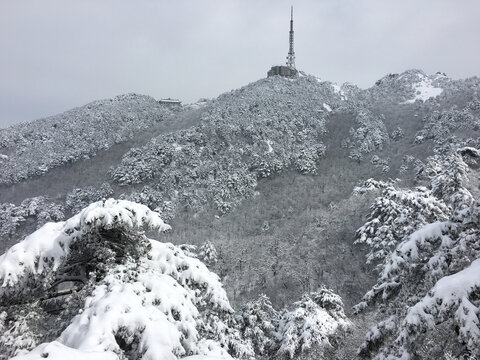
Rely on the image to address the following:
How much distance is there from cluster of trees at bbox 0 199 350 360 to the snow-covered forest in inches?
1.0

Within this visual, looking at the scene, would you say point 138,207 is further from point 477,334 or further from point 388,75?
point 388,75

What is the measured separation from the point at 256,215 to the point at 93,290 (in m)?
74.2

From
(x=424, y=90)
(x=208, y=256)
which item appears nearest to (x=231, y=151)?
(x=208, y=256)

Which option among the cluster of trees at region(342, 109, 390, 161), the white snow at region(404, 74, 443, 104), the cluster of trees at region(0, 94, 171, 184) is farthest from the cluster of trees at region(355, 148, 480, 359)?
the white snow at region(404, 74, 443, 104)

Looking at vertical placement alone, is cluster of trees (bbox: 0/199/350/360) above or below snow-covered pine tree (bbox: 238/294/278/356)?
above

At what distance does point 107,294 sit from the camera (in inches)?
191

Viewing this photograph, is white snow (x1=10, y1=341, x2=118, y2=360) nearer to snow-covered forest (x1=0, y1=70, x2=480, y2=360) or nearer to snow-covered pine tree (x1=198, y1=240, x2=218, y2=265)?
snow-covered forest (x1=0, y1=70, x2=480, y2=360)

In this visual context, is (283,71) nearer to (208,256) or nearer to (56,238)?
(208,256)

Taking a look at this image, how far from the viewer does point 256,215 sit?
259 ft

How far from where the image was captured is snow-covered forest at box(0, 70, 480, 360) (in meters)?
5.11

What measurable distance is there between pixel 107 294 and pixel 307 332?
1591 cm

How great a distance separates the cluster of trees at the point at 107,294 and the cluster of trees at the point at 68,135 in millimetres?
112430

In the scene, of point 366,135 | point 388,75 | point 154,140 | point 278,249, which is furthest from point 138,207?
point 388,75

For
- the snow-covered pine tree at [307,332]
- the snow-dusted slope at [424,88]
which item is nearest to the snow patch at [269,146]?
the snow-dusted slope at [424,88]
